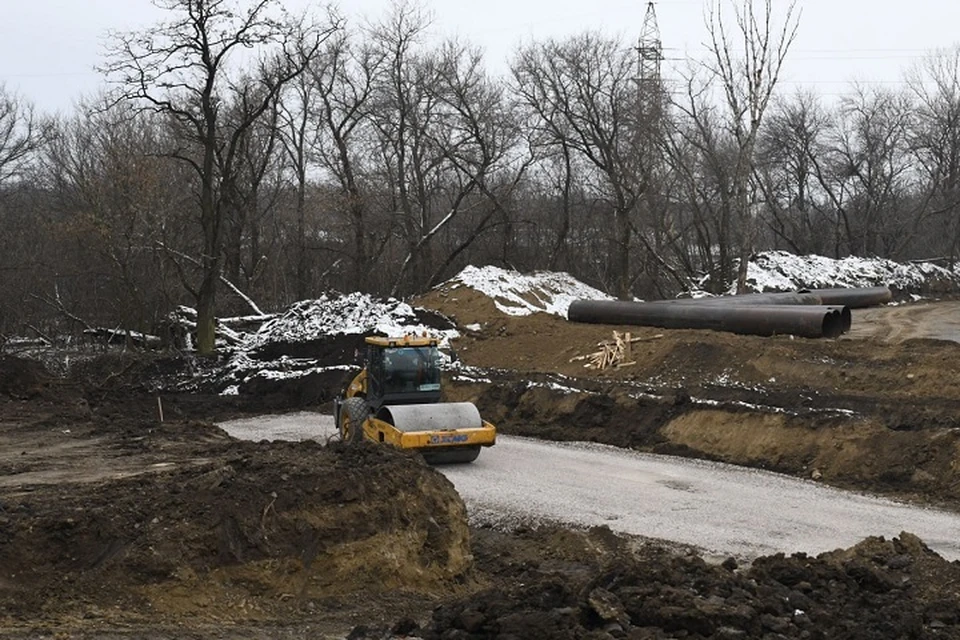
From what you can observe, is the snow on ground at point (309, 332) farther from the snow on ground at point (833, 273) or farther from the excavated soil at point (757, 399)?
the snow on ground at point (833, 273)

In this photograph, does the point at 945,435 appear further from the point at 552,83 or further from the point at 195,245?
the point at 195,245

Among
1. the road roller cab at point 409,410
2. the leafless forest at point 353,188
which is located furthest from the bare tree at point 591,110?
the road roller cab at point 409,410

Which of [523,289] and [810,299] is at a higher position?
[523,289]

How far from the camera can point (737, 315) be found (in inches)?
939

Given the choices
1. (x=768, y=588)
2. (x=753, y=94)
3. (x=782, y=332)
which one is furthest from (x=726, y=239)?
(x=768, y=588)

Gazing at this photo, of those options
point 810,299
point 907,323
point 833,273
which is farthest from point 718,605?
point 833,273

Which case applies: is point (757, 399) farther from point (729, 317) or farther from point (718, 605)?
point (718, 605)

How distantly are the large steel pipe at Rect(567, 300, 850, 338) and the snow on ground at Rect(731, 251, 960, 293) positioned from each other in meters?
16.2

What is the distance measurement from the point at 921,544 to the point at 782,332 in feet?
40.4

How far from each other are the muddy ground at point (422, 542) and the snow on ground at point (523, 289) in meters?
Result: 12.4

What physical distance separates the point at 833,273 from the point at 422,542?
1529 inches

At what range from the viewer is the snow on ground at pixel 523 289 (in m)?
32.2

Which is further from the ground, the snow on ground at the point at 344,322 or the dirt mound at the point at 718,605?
the snow on ground at the point at 344,322

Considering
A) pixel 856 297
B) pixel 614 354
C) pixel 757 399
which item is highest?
pixel 856 297
